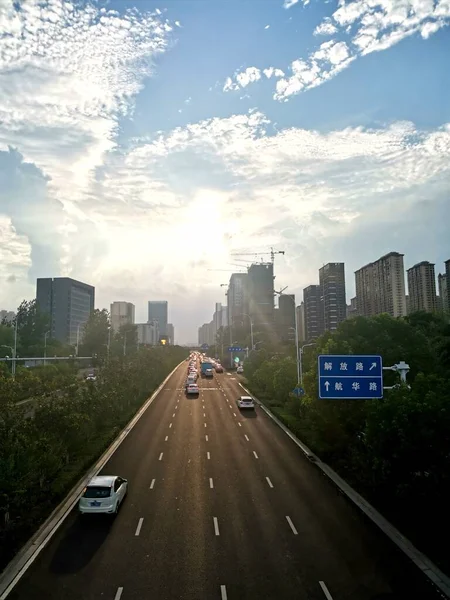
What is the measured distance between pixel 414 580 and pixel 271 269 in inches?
6968

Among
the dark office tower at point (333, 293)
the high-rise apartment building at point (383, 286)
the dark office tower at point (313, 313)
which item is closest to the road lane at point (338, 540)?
the high-rise apartment building at point (383, 286)

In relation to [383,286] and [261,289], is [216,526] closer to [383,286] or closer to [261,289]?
[383,286]

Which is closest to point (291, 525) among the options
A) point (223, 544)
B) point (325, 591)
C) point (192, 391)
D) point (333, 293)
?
point (223, 544)

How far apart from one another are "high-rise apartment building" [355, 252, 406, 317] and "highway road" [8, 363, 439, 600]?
76.1 meters

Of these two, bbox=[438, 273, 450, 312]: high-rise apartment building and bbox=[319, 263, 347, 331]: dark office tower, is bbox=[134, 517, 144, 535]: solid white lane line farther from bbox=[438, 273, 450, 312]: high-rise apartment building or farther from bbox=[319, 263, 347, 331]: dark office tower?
bbox=[319, 263, 347, 331]: dark office tower

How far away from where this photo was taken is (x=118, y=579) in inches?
582

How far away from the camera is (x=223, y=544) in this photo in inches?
688

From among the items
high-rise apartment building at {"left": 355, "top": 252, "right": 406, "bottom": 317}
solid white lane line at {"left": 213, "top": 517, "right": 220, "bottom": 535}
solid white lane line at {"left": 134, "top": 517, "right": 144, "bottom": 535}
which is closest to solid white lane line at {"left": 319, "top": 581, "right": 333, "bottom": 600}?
solid white lane line at {"left": 213, "top": 517, "right": 220, "bottom": 535}

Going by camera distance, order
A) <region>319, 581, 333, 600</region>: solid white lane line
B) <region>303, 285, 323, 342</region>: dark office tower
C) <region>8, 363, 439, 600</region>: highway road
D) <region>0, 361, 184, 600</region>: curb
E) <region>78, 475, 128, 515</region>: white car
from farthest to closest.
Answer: <region>303, 285, 323, 342</region>: dark office tower
<region>78, 475, 128, 515</region>: white car
<region>0, 361, 184, 600</region>: curb
<region>8, 363, 439, 600</region>: highway road
<region>319, 581, 333, 600</region>: solid white lane line

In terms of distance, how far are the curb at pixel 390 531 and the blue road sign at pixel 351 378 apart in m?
4.76

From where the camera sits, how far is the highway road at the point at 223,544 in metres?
14.2

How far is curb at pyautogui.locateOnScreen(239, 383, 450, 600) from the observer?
14977 mm

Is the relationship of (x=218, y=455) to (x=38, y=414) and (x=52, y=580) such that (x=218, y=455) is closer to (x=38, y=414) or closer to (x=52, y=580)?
(x=38, y=414)

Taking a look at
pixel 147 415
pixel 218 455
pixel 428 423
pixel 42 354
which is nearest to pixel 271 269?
pixel 42 354
